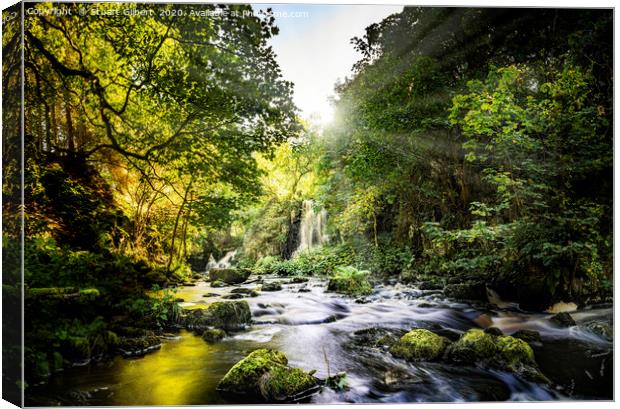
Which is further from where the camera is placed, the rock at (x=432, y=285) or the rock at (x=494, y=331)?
the rock at (x=432, y=285)

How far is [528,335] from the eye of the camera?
11.2 feet

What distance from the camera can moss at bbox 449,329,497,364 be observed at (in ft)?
10.7

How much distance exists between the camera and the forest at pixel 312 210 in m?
3.04

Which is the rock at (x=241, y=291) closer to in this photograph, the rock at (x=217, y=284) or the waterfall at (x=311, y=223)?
the rock at (x=217, y=284)

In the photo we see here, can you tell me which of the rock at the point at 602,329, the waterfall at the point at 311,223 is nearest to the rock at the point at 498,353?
the rock at the point at 602,329

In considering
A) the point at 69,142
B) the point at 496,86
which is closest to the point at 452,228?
the point at 496,86

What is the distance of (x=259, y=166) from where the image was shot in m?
3.56

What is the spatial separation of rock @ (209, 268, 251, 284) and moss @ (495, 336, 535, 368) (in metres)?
2.36

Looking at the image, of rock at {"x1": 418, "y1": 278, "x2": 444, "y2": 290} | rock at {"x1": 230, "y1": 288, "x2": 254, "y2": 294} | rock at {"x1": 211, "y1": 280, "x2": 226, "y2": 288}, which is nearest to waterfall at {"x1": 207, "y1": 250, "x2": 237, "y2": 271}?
rock at {"x1": 211, "y1": 280, "x2": 226, "y2": 288}

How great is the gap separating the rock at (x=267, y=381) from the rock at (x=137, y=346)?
0.67 meters

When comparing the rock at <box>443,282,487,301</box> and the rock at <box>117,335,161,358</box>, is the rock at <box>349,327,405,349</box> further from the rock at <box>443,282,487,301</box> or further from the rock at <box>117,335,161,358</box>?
the rock at <box>117,335,161,358</box>

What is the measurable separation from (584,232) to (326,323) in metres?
2.52

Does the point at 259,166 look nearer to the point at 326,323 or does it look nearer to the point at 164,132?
the point at 164,132

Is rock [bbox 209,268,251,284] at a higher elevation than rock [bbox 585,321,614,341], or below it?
higher
